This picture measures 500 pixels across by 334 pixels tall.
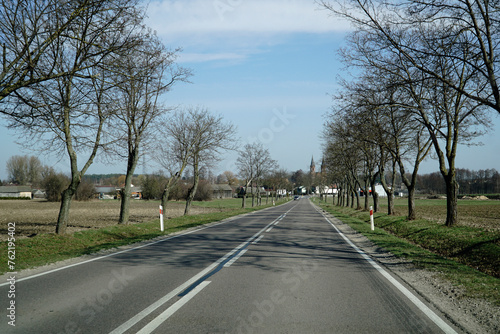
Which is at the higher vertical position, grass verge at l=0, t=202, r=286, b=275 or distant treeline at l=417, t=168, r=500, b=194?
distant treeline at l=417, t=168, r=500, b=194

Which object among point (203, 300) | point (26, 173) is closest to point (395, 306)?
point (203, 300)

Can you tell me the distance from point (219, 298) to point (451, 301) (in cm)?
366

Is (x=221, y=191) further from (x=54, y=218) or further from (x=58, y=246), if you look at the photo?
(x=58, y=246)

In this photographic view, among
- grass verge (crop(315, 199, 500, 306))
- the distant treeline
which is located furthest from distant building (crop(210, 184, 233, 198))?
grass verge (crop(315, 199, 500, 306))

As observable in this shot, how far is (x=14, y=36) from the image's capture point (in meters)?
8.48

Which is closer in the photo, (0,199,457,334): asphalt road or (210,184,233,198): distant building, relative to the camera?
(0,199,457,334): asphalt road

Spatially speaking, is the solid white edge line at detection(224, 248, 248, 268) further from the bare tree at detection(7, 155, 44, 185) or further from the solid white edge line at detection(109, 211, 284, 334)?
the bare tree at detection(7, 155, 44, 185)

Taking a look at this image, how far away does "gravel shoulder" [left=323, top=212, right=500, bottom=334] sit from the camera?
186 inches

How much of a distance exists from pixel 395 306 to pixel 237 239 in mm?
8867

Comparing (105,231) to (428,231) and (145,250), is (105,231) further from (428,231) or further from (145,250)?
(428,231)

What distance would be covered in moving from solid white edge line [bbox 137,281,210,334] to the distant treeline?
141 meters

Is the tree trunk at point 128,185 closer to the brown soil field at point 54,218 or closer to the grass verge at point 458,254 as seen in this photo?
the brown soil field at point 54,218

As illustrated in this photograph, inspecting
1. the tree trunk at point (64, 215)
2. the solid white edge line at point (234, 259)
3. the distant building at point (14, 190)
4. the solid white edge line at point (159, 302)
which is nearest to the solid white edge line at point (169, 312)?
the solid white edge line at point (159, 302)

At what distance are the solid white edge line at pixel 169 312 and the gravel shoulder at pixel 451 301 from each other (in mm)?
3659
